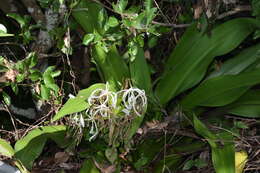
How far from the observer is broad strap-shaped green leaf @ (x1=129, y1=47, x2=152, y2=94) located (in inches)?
75.6

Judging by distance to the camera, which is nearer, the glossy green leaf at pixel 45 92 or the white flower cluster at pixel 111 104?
the white flower cluster at pixel 111 104

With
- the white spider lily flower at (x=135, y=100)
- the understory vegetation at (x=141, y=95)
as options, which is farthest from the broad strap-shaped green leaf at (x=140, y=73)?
the white spider lily flower at (x=135, y=100)

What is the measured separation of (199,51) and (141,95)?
1.31 ft

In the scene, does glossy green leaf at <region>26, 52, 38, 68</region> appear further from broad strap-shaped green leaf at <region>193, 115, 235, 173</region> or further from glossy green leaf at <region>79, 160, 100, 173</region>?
broad strap-shaped green leaf at <region>193, 115, 235, 173</region>

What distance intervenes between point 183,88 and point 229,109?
22 cm

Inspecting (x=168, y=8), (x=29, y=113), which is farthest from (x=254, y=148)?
(x=29, y=113)

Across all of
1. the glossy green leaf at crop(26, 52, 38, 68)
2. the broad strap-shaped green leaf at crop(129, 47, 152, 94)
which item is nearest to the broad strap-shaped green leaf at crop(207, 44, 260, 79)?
the broad strap-shaped green leaf at crop(129, 47, 152, 94)

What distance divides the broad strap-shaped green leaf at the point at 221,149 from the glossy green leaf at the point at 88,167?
0.44 metres

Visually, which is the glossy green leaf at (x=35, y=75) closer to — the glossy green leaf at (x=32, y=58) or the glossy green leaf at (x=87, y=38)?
the glossy green leaf at (x=32, y=58)

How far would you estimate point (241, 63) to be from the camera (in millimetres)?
2012

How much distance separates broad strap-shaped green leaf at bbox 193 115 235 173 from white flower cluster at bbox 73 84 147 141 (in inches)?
9.3

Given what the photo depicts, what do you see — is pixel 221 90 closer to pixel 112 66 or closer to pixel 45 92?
pixel 112 66

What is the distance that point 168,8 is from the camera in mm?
2193

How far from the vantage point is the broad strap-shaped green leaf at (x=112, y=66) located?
1.93 m
